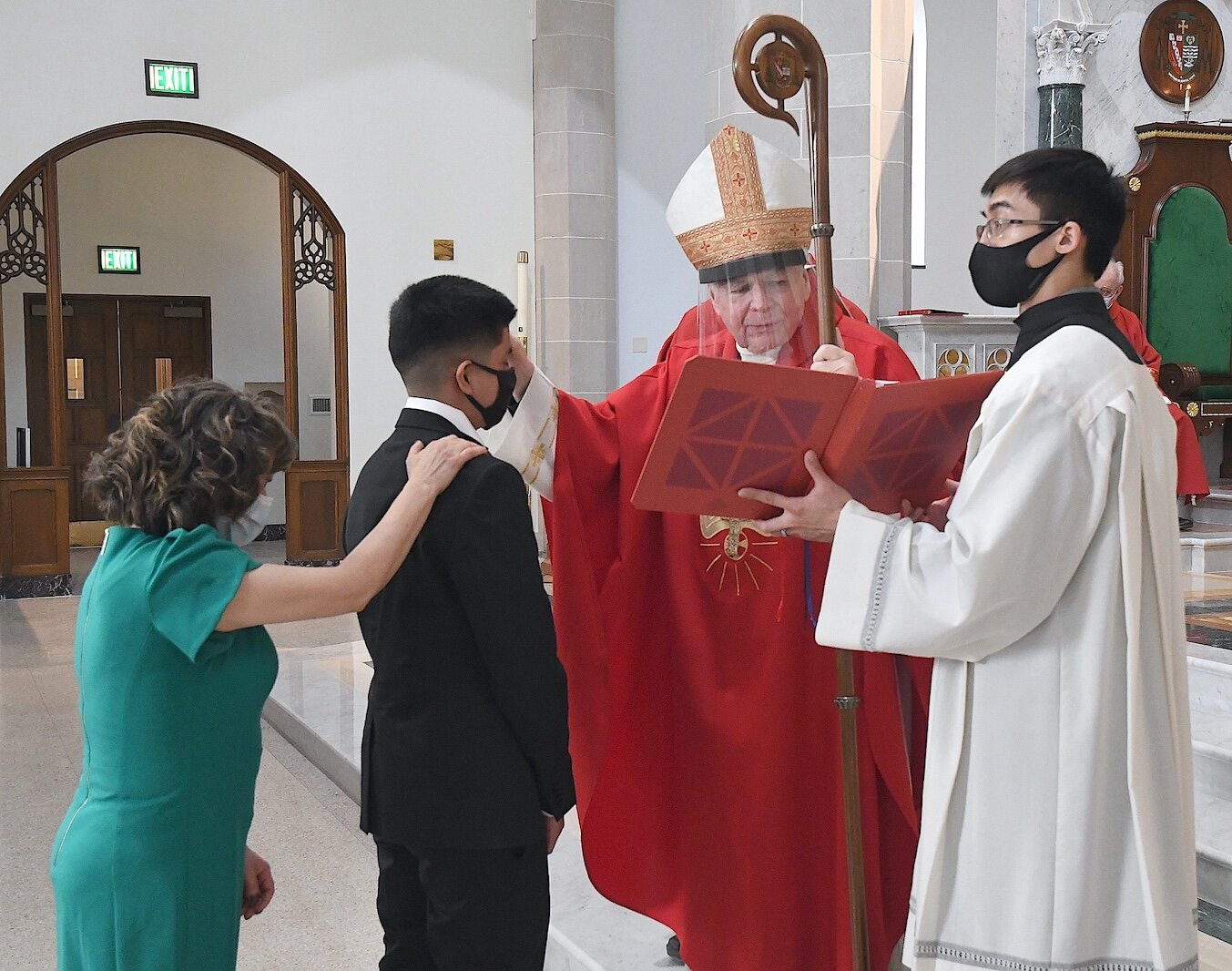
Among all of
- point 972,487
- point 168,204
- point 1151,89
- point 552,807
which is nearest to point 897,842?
point 552,807

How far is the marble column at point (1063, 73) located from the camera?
689 cm

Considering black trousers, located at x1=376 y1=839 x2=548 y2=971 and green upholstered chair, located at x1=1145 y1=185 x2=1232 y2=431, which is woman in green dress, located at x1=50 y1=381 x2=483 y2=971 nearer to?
black trousers, located at x1=376 y1=839 x2=548 y2=971

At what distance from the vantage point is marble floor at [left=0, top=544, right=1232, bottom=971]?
8.89 feet

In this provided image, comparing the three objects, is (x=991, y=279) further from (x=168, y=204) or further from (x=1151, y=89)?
(x=168, y=204)

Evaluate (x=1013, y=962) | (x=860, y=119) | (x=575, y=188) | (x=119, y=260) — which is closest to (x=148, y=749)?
(x=1013, y=962)

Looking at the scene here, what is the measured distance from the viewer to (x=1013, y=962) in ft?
4.93

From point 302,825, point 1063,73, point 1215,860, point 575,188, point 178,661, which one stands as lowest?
point 302,825

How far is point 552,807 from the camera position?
176 centimetres

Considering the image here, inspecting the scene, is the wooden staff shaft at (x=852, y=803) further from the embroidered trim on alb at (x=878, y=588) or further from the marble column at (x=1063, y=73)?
the marble column at (x=1063, y=73)

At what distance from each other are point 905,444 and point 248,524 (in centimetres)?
90

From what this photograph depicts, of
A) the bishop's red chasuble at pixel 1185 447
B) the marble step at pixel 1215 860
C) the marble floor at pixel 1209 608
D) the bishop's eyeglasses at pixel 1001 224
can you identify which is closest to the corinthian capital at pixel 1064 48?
the bishop's red chasuble at pixel 1185 447

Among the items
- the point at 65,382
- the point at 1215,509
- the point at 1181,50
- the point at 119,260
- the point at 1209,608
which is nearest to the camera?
the point at 1209,608

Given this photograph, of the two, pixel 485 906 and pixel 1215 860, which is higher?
pixel 485 906

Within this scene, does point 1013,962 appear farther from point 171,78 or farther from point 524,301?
point 171,78
